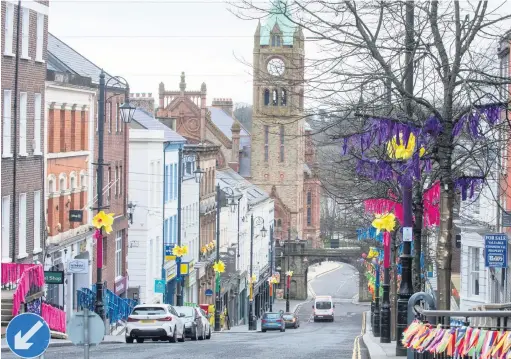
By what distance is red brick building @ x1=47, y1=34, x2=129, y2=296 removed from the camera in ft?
137

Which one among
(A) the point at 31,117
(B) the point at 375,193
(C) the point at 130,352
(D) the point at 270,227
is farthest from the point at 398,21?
(D) the point at 270,227

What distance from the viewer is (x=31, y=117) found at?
3719 centimetres

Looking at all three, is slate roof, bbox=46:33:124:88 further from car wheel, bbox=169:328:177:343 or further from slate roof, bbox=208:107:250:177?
slate roof, bbox=208:107:250:177

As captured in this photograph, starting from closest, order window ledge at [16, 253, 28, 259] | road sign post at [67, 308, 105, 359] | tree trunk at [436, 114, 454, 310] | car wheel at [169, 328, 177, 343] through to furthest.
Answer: road sign post at [67, 308, 105, 359], tree trunk at [436, 114, 454, 310], car wheel at [169, 328, 177, 343], window ledge at [16, 253, 28, 259]

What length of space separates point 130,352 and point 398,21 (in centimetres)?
1072

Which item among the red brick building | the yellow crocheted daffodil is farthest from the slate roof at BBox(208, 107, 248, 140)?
the yellow crocheted daffodil

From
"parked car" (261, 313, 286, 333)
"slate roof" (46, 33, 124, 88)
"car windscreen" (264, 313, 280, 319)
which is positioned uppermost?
"slate roof" (46, 33, 124, 88)

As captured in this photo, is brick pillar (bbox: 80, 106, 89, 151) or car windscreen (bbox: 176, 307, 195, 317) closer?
car windscreen (bbox: 176, 307, 195, 317)

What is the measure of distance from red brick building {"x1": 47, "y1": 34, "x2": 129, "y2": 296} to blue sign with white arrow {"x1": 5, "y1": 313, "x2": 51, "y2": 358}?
22.7m

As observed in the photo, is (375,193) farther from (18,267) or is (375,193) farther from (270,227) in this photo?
(270,227)

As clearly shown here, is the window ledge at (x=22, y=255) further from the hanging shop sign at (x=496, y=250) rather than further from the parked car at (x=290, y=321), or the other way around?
the parked car at (x=290, y=321)

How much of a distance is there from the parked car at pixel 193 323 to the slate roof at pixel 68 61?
1106cm

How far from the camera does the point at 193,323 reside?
113 feet

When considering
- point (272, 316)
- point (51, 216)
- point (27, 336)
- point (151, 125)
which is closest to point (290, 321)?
point (272, 316)
